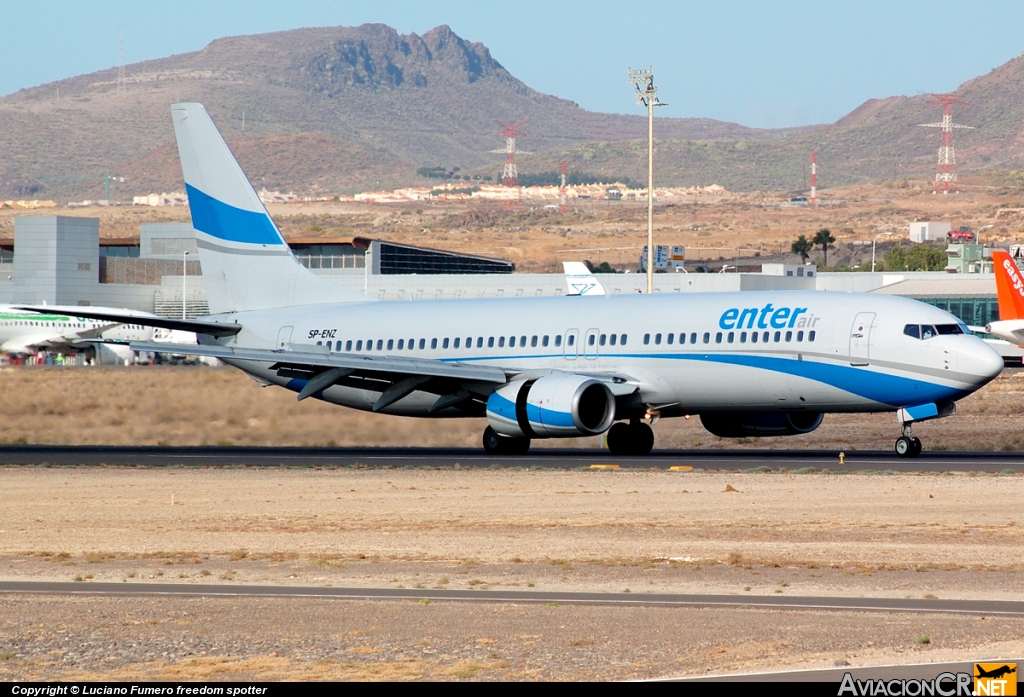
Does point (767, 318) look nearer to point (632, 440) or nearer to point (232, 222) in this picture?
point (632, 440)

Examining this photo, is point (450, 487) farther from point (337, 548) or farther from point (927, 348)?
point (927, 348)

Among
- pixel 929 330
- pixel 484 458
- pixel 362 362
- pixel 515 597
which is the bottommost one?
pixel 484 458

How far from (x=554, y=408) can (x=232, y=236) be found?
487 inches

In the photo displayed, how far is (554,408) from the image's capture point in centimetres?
3262

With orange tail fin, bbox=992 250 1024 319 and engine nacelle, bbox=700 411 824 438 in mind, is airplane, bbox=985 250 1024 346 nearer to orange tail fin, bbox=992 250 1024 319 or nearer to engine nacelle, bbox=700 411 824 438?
orange tail fin, bbox=992 250 1024 319

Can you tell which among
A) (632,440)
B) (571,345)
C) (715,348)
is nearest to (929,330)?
(715,348)

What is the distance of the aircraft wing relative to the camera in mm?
34531

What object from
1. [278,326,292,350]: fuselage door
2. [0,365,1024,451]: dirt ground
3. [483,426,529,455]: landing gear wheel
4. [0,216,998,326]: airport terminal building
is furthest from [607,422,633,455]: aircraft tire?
[0,216,998,326]: airport terminal building

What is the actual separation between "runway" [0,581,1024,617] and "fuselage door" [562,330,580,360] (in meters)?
20.5

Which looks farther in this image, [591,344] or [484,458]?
[591,344]

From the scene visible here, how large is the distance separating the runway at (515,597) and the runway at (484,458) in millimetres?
14805

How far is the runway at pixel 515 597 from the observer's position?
13.2 m

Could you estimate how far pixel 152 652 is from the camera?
36.9 ft

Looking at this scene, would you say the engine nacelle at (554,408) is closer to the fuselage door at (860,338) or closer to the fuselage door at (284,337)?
the fuselage door at (860,338)
